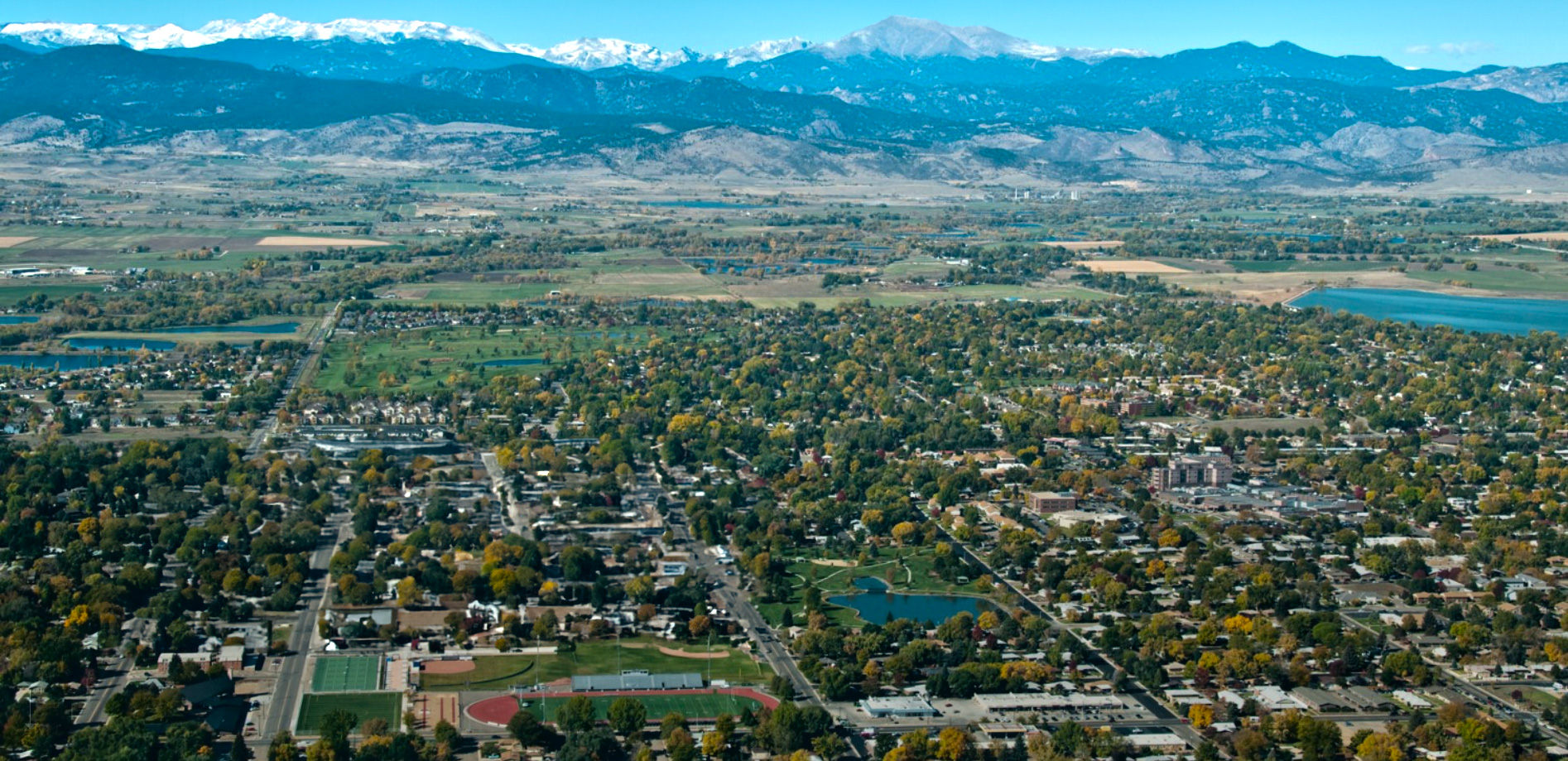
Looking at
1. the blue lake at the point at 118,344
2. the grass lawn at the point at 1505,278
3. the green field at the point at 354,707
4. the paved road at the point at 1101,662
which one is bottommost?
the grass lawn at the point at 1505,278

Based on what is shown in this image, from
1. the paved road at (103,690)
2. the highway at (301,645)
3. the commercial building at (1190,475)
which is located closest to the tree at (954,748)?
the highway at (301,645)

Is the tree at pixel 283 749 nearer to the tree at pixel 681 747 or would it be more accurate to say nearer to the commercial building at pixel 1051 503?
the tree at pixel 681 747

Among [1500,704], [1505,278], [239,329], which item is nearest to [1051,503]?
[1500,704]

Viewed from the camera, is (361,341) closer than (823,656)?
No

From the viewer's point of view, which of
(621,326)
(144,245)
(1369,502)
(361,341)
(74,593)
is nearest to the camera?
(74,593)

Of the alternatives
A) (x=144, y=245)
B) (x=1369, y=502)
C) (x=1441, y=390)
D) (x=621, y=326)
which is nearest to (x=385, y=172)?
(x=144, y=245)

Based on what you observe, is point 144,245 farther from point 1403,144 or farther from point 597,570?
point 1403,144

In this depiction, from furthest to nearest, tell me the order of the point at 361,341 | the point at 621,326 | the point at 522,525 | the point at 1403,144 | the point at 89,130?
1. the point at 1403,144
2. the point at 89,130
3. the point at 621,326
4. the point at 361,341
5. the point at 522,525

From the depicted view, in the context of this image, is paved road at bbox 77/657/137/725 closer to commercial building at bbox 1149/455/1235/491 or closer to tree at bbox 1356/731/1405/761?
tree at bbox 1356/731/1405/761
